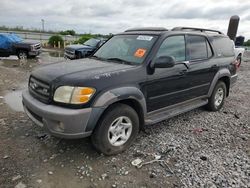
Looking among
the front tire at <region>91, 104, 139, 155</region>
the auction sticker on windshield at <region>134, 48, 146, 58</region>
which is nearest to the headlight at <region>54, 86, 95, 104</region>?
the front tire at <region>91, 104, 139, 155</region>

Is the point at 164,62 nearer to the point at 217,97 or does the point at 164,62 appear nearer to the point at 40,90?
the point at 40,90

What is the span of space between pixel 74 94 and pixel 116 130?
2.94 feet

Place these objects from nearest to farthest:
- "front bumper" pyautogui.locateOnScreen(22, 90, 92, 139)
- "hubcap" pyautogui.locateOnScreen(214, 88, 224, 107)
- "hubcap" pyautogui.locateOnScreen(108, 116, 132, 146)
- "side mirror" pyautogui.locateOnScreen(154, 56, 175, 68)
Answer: "front bumper" pyautogui.locateOnScreen(22, 90, 92, 139)
"hubcap" pyautogui.locateOnScreen(108, 116, 132, 146)
"side mirror" pyautogui.locateOnScreen(154, 56, 175, 68)
"hubcap" pyautogui.locateOnScreen(214, 88, 224, 107)

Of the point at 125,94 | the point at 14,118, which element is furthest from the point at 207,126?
the point at 14,118

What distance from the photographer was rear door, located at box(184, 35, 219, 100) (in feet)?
14.7

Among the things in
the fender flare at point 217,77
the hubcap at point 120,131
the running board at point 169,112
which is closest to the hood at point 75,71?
the hubcap at point 120,131

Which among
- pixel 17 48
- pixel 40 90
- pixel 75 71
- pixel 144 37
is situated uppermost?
pixel 144 37

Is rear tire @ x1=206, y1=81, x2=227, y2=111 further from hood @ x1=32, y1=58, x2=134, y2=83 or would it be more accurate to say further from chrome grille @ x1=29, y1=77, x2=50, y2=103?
chrome grille @ x1=29, y1=77, x2=50, y2=103

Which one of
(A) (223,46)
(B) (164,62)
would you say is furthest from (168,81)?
(A) (223,46)

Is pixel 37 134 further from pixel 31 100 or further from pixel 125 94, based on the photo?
pixel 125 94

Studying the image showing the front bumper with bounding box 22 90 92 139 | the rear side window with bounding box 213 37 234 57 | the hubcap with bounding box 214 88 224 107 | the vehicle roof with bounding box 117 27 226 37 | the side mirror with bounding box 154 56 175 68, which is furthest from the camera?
the hubcap with bounding box 214 88 224 107

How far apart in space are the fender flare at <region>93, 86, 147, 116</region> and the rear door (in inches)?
52.1

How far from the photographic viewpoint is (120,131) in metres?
3.53

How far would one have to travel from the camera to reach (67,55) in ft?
45.5
